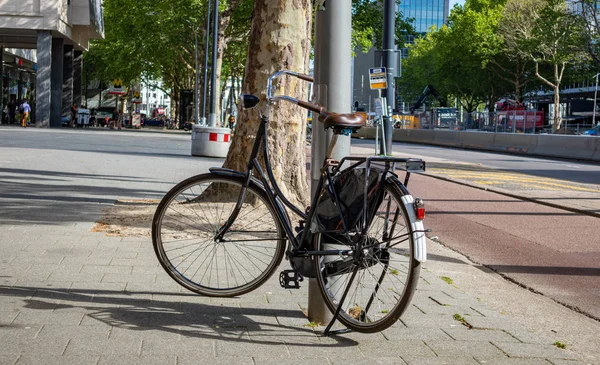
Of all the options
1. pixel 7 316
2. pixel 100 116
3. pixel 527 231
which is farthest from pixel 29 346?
pixel 100 116

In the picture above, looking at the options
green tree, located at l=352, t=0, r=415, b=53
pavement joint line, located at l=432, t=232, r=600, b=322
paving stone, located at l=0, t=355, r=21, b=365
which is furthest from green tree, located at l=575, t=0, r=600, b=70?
paving stone, located at l=0, t=355, r=21, b=365

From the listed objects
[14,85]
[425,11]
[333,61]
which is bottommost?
[333,61]

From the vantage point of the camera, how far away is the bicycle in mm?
4254

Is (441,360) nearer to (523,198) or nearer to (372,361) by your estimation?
(372,361)

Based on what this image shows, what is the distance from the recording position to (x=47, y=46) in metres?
49.2

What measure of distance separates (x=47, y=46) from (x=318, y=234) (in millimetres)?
47421

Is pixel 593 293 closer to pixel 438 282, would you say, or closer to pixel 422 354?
pixel 438 282

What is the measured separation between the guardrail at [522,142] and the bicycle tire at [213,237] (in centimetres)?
2305

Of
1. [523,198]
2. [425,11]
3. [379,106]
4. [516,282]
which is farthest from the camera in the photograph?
[425,11]

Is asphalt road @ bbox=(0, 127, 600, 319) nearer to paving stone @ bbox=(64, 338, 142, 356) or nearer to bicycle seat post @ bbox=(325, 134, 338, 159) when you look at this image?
bicycle seat post @ bbox=(325, 134, 338, 159)

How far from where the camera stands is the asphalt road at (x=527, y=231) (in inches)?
281

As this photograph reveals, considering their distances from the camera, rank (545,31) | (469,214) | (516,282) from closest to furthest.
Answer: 1. (516,282)
2. (469,214)
3. (545,31)

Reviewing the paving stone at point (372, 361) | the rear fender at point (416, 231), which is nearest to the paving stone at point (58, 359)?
the paving stone at point (372, 361)

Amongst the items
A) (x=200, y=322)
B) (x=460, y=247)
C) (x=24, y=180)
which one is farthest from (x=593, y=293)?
(x=24, y=180)
